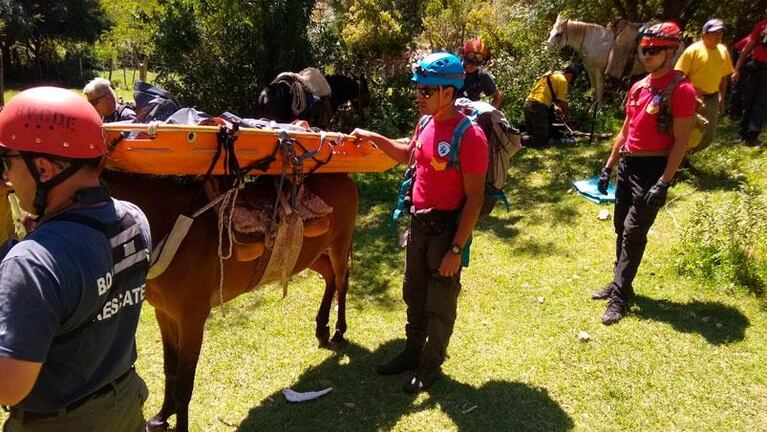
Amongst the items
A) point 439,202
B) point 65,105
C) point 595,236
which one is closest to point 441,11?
point 595,236

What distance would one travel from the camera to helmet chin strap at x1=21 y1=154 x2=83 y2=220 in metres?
1.56

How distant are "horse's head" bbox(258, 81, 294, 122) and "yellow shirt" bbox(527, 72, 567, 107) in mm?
5289

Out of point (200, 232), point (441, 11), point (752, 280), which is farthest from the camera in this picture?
point (441, 11)

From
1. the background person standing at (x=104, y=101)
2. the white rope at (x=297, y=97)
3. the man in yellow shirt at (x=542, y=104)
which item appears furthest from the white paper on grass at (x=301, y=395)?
the man in yellow shirt at (x=542, y=104)

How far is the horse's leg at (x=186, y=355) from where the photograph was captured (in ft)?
10.3

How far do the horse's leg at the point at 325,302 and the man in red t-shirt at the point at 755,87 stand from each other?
23.6 feet

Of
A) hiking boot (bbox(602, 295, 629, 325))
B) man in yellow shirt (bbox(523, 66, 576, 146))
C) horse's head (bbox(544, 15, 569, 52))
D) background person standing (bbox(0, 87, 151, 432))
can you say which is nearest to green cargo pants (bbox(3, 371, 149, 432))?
Result: background person standing (bbox(0, 87, 151, 432))

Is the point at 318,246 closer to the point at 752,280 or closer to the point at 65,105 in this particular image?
the point at 65,105

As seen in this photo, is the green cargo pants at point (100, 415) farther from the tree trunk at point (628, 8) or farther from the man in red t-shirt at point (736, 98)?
the tree trunk at point (628, 8)

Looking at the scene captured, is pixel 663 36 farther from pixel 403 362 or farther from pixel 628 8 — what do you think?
pixel 628 8

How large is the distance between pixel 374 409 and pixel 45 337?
262 cm

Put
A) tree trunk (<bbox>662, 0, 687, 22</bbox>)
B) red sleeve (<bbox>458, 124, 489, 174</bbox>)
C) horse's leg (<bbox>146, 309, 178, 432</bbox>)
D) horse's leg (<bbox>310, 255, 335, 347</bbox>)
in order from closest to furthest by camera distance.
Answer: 1. red sleeve (<bbox>458, 124, 489, 174</bbox>)
2. horse's leg (<bbox>146, 309, 178, 432</bbox>)
3. horse's leg (<bbox>310, 255, 335, 347</bbox>)
4. tree trunk (<bbox>662, 0, 687, 22</bbox>)

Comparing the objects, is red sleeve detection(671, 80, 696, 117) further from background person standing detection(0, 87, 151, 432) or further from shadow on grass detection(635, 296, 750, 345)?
background person standing detection(0, 87, 151, 432)

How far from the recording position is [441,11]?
52.5 ft
